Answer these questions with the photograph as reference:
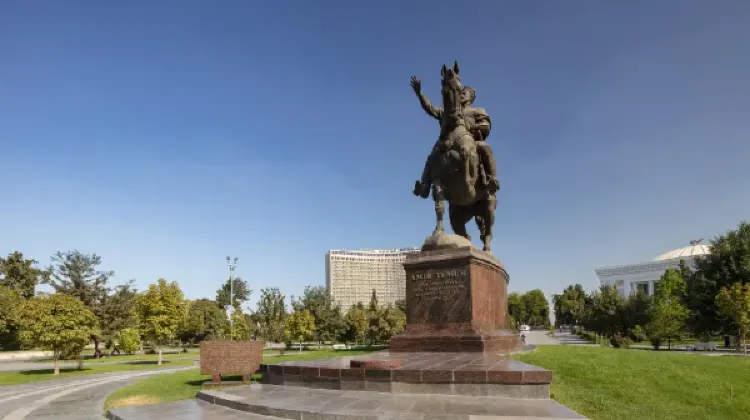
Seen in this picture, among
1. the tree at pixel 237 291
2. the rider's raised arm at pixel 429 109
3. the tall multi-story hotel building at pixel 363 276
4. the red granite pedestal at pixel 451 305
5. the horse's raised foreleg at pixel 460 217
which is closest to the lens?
the red granite pedestal at pixel 451 305

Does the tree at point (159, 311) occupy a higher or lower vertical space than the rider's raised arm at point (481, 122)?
lower

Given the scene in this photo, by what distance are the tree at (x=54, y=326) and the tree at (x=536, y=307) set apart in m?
108

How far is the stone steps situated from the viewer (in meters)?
5.73

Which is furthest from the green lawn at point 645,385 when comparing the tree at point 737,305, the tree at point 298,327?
the tree at point 298,327

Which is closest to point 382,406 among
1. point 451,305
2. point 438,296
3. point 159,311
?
point 451,305

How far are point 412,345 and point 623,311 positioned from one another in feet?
124

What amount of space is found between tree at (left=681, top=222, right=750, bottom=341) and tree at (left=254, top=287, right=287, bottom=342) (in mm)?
33702

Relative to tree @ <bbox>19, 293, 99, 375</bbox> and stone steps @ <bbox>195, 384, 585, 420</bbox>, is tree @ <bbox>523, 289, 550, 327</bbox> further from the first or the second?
stone steps @ <bbox>195, 384, 585, 420</bbox>

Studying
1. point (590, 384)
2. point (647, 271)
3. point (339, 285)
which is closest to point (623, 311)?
point (590, 384)

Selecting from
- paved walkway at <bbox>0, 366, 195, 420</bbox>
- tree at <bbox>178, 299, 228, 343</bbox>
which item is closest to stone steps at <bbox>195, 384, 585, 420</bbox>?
paved walkway at <bbox>0, 366, 195, 420</bbox>

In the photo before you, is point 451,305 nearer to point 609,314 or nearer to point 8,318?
point 609,314

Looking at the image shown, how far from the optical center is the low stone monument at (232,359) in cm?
1043

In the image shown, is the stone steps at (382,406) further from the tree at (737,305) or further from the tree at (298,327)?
the tree at (298,327)

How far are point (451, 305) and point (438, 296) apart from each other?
401mm
